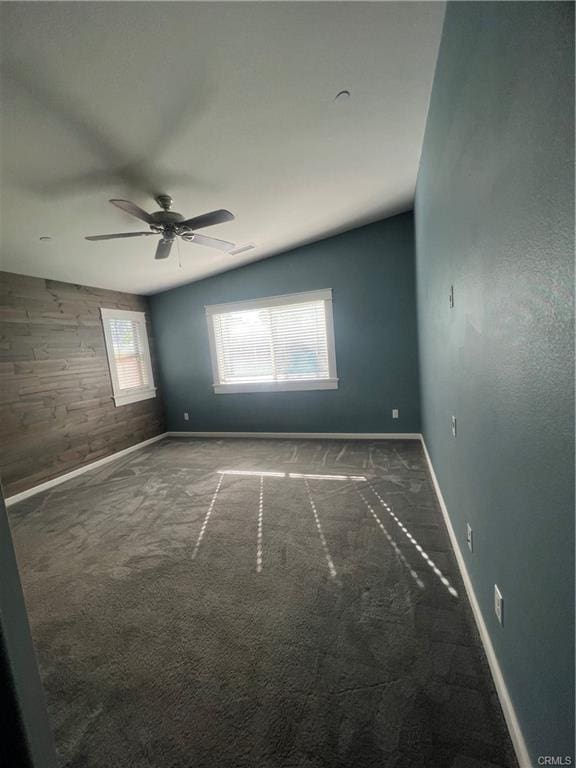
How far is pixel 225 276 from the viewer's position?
488 centimetres

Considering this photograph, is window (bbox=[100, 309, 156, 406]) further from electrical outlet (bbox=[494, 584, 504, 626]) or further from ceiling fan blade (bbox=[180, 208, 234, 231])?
electrical outlet (bbox=[494, 584, 504, 626])

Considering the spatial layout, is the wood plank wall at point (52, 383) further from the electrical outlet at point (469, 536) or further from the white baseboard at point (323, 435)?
the electrical outlet at point (469, 536)

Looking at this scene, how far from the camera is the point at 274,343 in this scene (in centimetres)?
476

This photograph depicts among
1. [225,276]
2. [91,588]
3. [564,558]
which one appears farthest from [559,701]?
[225,276]

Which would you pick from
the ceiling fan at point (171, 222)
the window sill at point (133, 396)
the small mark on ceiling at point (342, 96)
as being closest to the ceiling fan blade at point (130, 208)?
the ceiling fan at point (171, 222)

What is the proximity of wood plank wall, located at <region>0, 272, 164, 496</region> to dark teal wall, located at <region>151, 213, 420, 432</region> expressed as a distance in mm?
1391

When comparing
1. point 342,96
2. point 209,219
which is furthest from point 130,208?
point 342,96

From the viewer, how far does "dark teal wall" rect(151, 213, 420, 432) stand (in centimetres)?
408

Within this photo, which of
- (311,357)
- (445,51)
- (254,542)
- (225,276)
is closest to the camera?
(445,51)

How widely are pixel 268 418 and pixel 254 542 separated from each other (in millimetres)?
2725

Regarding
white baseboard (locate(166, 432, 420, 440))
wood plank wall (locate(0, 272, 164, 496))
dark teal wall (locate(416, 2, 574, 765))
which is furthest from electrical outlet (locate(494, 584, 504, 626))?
wood plank wall (locate(0, 272, 164, 496))

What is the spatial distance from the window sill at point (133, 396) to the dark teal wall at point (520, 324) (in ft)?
15.2

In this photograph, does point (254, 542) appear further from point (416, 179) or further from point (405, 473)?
point (416, 179)

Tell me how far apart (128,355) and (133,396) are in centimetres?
66
